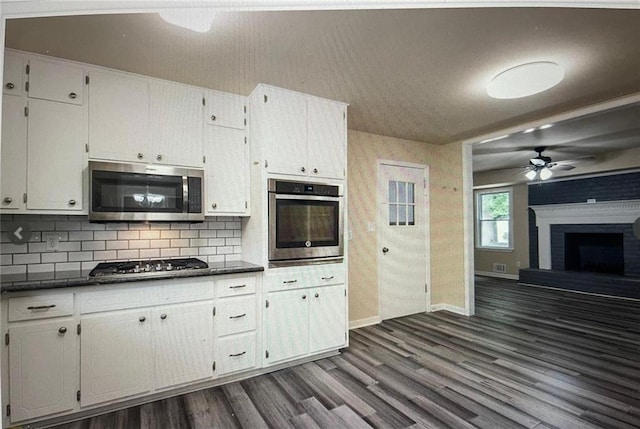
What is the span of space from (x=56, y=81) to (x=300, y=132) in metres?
1.75

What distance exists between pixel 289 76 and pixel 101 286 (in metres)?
1.97

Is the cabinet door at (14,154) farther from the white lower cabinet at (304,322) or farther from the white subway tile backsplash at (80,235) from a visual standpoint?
the white lower cabinet at (304,322)

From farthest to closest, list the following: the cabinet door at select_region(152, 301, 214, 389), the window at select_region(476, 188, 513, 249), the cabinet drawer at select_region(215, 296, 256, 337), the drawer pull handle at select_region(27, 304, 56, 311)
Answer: the window at select_region(476, 188, 513, 249), the cabinet drawer at select_region(215, 296, 256, 337), the cabinet door at select_region(152, 301, 214, 389), the drawer pull handle at select_region(27, 304, 56, 311)

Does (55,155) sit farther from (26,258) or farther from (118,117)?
(26,258)

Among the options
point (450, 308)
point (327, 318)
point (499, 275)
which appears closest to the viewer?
point (327, 318)

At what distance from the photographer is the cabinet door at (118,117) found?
235 centimetres

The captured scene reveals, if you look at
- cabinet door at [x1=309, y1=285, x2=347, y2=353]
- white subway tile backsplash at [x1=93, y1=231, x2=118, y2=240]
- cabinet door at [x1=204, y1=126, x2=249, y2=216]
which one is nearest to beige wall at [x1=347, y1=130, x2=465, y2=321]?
cabinet door at [x1=309, y1=285, x2=347, y2=353]

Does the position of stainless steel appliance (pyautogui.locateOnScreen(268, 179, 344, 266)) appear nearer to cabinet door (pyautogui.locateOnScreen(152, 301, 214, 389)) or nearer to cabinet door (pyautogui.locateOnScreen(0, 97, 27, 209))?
cabinet door (pyautogui.locateOnScreen(152, 301, 214, 389))

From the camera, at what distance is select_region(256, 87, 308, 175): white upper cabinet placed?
8.94 ft

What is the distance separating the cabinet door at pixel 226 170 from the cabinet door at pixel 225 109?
0.06m

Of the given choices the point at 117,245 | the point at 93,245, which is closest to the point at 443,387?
the point at 117,245

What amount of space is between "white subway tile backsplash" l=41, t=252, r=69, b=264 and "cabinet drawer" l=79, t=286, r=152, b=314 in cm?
55

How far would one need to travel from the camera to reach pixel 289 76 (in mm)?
2549

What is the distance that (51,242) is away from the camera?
239 cm
